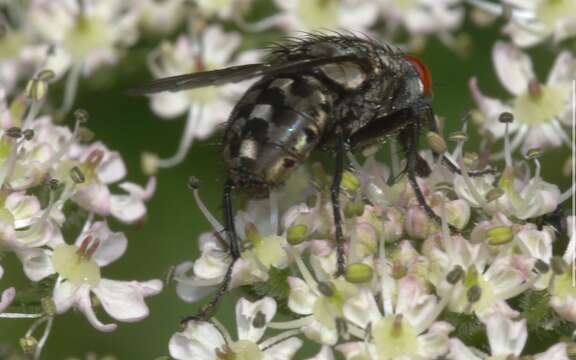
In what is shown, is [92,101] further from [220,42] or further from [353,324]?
[353,324]

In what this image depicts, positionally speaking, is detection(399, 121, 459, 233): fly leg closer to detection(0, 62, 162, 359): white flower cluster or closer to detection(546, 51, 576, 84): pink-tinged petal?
detection(0, 62, 162, 359): white flower cluster

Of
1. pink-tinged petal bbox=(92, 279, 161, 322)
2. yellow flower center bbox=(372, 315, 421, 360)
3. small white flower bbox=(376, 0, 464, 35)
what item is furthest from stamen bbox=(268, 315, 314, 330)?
small white flower bbox=(376, 0, 464, 35)

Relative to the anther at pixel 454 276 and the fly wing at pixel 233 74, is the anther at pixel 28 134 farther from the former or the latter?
the anther at pixel 454 276

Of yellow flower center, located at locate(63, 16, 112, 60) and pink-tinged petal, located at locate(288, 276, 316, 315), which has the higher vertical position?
pink-tinged petal, located at locate(288, 276, 316, 315)

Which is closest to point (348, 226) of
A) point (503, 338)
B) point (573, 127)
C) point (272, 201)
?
point (272, 201)

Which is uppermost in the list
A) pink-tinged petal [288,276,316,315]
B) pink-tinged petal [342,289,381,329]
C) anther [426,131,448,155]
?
anther [426,131,448,155]

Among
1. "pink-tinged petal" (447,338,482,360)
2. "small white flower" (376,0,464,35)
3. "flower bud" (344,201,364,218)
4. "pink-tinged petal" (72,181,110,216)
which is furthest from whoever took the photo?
"small white flower" (376,0,464,35)

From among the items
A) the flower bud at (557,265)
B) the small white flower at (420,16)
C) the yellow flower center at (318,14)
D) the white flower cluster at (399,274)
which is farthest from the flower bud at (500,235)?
the small white flower at (420,16)
